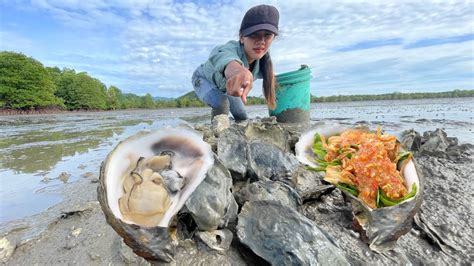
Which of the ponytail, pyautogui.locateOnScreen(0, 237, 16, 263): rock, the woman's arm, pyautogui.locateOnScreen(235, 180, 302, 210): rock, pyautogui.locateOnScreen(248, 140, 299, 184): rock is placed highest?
the ponytail

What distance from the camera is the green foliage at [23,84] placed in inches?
1166

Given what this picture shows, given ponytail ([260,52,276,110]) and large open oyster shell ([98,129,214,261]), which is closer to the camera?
large open oyster shell ([98,129,214,261])

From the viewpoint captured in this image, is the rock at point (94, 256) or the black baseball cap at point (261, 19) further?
the black baseball cap at point (261, 19)

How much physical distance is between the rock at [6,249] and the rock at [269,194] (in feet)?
5.11

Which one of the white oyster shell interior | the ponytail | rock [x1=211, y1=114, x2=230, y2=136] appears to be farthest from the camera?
the ponytail

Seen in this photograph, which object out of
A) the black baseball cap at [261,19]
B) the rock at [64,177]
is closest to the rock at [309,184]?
the black baseball cap at [261,19]

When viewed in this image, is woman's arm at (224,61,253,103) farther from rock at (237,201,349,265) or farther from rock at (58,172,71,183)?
rock at (58,172,71,183)

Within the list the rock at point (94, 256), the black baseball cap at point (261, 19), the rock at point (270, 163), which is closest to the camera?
the rock at point (94, 256)

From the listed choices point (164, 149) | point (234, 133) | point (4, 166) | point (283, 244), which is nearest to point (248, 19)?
point (234, 133)

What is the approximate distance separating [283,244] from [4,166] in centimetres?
494

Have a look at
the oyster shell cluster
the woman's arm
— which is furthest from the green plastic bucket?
the oyster shell cluster

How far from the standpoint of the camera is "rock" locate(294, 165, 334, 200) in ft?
7.04

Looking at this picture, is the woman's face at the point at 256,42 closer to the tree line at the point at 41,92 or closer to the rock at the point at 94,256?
the rock at the point at 94,256

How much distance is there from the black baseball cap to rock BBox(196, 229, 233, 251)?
3.22 m
